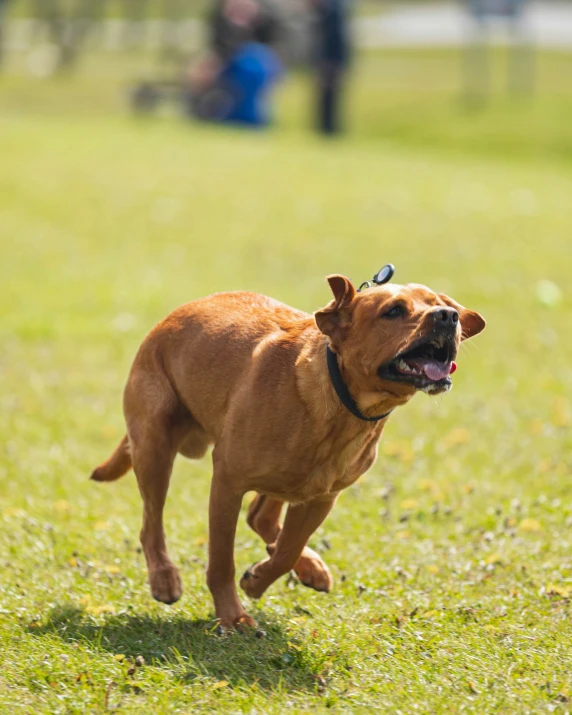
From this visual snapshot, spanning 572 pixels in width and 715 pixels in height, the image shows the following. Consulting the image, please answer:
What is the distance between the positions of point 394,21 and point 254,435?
161 feet

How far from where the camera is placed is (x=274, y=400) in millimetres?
4867

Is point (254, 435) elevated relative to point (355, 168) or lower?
elevated

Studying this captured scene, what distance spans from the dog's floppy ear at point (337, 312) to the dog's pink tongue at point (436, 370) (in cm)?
36

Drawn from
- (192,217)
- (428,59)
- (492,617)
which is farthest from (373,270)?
(428,59)

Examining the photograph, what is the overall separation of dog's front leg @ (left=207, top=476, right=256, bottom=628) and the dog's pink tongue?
0.99m

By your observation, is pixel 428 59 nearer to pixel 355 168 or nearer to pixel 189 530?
pixel 355 168

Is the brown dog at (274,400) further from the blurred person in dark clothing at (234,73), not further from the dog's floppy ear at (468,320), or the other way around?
the blurred person in dark clothing at (234,73)

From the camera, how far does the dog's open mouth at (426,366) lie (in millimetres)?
4387

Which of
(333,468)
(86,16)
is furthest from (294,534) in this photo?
(86,16)

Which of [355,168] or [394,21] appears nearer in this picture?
[355,168]

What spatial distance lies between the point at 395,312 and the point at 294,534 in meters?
1.08

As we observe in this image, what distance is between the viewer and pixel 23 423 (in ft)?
27.0

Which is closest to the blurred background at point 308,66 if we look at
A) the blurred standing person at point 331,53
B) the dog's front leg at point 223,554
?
the blurred standing person at point 331,53

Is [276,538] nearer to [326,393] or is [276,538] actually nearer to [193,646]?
[193,646]
